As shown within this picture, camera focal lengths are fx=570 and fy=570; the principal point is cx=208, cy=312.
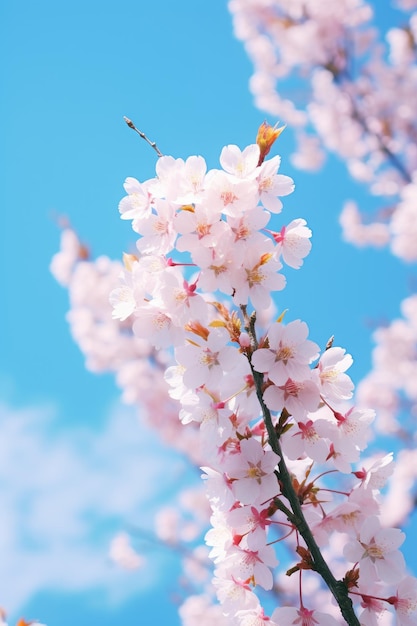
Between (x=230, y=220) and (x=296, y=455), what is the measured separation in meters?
0.63

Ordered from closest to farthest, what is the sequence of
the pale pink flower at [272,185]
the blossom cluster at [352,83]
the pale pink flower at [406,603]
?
the pale pink flower at [406,603]
the pale pink flower at [272,185]
the blossom cluster at [352,83]

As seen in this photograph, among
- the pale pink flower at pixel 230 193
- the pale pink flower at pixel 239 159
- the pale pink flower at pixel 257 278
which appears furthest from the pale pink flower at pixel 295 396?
the pale pink flower at pixel 239 159

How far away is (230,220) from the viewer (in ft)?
4.85

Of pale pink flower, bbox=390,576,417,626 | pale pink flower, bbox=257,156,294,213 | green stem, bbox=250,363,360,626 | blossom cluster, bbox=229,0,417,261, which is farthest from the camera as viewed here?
blossom cluster, bbox=229,0,417,261

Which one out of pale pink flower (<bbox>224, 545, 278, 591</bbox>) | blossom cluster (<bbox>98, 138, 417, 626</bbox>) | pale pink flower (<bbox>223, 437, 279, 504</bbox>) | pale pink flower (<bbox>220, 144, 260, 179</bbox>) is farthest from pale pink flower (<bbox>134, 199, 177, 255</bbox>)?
pale pink flower (<bbox>224, 545, 278, 591</bbox>)

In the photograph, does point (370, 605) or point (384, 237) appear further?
point (384, 237)

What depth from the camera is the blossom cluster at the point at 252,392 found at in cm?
142

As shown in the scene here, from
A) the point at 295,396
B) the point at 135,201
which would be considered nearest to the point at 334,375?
the point at 295,396

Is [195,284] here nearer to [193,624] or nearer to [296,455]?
[296,455]

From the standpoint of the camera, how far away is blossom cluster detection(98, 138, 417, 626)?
1416mm

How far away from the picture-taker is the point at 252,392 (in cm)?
150

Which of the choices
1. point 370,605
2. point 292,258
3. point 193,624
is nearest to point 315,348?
point 292,258

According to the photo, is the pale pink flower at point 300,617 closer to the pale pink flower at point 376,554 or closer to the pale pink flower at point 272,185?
the pale pink flower at point 376,554

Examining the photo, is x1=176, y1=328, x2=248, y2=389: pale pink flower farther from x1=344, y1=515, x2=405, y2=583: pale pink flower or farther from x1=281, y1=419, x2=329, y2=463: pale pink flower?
x1=344, y1=515, x2=405, y2=583: pale pink flower
